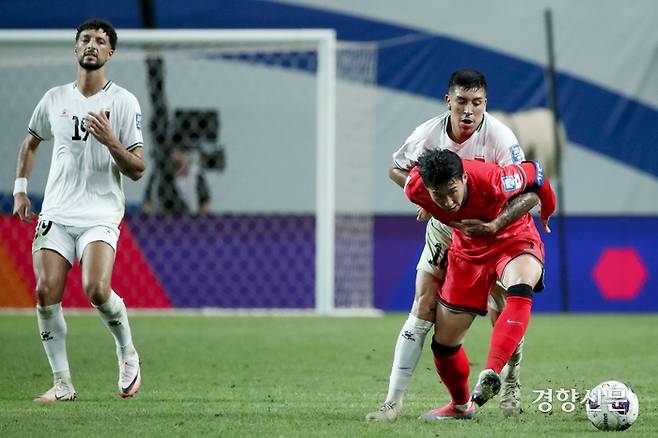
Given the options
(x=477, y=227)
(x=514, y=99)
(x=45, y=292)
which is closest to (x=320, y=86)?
(x=514, y=99)

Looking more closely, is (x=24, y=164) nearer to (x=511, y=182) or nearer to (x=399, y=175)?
(x=399, y=175)

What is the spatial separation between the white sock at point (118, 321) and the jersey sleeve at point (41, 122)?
1029 mm

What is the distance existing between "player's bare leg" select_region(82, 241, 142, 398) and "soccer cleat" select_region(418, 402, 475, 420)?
66.9 inches

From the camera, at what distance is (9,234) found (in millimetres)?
13859

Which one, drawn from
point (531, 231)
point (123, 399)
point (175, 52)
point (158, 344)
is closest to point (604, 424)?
point (531, 231)

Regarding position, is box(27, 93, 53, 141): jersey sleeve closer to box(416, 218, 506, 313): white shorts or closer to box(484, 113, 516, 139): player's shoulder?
box(416, 218, 506, 313): white shorts

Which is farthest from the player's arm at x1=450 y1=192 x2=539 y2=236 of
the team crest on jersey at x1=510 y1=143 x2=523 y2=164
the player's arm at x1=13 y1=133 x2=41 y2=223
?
the player's arm at x1=13 y1=133 x2=41 y2=223

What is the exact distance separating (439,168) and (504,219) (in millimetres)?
497

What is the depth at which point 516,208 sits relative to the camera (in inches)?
238

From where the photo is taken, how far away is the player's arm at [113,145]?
22.1 ft

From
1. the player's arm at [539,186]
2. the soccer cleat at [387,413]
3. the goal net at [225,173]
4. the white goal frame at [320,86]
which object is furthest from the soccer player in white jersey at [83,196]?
the goal net at [225,173]

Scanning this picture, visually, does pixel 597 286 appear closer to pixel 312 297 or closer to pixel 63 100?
pixel 312 297

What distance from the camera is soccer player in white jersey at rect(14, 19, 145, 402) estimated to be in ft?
23.0

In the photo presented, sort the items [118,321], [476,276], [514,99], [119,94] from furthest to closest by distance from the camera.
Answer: [514,99] → [119,94] → [118,321] → [476,276]
